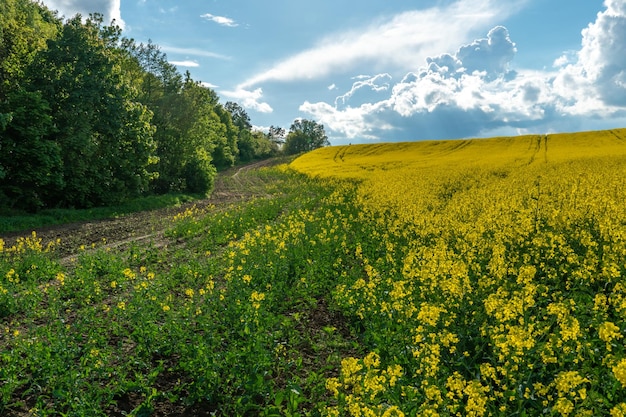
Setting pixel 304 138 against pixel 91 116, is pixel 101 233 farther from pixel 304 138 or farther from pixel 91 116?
pixel 304 138

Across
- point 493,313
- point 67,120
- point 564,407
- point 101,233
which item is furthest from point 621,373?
point 67,120

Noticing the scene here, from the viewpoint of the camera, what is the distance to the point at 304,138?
145500 millimetres

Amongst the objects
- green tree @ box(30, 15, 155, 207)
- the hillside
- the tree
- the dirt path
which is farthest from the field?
the tree

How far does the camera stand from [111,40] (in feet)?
98.2

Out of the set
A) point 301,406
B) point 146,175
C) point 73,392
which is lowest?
point 301,406

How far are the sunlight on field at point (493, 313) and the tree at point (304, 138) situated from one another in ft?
420

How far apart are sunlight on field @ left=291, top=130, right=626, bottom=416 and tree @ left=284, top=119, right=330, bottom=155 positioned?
420ft

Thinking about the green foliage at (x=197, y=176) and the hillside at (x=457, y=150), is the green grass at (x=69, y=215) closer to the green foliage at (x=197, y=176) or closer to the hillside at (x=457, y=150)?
the green foliage at (x=197, y=176)

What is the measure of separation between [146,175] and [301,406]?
27899 millimetres

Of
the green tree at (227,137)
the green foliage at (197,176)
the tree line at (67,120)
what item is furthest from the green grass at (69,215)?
the green tree at (227,137)

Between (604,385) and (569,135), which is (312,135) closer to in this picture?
(569,135)

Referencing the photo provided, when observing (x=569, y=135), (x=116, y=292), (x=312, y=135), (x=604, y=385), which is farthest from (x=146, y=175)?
(x=312, y=135)

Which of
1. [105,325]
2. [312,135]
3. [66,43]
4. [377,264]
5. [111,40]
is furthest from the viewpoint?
[312,135]

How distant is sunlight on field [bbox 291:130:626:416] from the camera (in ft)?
15.0
